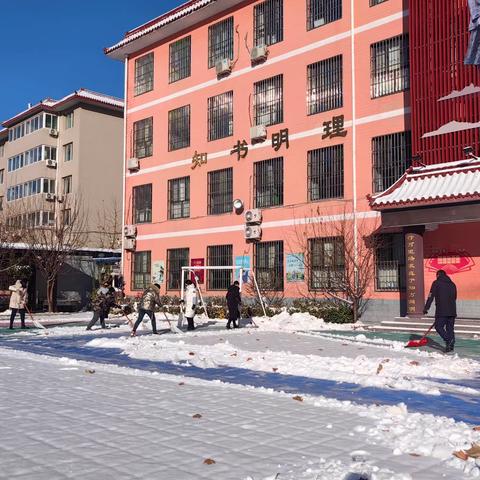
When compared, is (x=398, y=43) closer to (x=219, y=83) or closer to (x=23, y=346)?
(x=219, y=83)

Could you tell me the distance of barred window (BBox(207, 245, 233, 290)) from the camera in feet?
86.6

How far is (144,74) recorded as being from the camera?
32.3 metres

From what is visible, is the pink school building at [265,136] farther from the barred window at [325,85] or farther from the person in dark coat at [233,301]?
the person in dark coat at [233,301]

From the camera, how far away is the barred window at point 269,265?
24359mm

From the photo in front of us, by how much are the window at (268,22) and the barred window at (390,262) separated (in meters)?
10.4

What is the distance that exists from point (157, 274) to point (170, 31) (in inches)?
502

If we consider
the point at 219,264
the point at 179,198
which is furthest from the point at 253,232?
the point at 179,198

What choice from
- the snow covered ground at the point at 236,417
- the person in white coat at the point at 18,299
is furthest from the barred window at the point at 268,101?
the snow covered ground at the point at 236,417

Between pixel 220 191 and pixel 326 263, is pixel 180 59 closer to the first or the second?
pixel 220 191

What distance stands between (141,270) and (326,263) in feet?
40.3

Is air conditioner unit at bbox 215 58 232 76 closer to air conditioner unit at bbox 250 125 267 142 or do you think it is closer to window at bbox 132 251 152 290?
air conditioner unit at bbox 250 125 267 142

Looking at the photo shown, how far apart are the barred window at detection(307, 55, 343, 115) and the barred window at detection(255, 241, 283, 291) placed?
5.90 metres

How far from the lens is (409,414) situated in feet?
20.8

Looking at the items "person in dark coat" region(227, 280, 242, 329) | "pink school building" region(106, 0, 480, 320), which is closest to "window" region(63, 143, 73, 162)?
"pink school building" region(106, 0, 480, 320)
